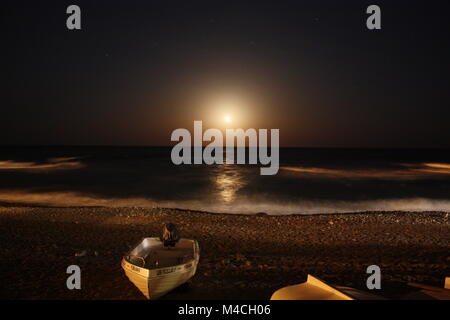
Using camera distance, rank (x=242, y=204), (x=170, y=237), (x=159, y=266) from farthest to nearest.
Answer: (x=242, y=204), (x=170, y=237), (x=159, y=266)

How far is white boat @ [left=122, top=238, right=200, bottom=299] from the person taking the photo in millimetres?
6868

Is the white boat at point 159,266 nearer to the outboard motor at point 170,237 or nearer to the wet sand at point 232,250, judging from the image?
the outboard motor at point 170,237

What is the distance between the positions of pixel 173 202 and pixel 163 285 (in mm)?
19628

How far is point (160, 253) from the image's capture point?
864 cm

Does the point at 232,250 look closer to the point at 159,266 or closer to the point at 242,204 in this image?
the point at 159,266

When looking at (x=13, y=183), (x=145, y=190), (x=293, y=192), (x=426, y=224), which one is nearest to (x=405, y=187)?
(x=293, y=192)

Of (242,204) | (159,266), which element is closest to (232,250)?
(159,266)

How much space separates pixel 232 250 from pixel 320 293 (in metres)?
6.03

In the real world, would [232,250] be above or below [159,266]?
below

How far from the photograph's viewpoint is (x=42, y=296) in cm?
772

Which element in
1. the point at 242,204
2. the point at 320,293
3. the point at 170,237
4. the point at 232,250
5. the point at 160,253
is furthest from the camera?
the point at 242,204

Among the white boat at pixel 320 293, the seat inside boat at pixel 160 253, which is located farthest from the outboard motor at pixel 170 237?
the white boat at pixel 320 293

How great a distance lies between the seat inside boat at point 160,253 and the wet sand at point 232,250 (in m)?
0.78

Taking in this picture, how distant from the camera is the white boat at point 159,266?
6.87 m
